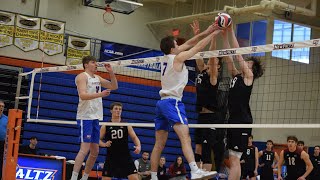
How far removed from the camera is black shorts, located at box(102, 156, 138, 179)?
407 inches

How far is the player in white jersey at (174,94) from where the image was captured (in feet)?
25.5

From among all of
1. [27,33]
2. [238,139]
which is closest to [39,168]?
[238,139]

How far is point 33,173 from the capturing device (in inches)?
440

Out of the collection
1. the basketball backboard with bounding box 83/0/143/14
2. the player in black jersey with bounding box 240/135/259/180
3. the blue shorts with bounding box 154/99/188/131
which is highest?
the basketball backboard with bounding box 83/0/143/14

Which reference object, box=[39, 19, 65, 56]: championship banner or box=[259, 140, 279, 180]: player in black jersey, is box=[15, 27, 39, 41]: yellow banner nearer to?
box=[39, 19, 65, 56]: championship banner

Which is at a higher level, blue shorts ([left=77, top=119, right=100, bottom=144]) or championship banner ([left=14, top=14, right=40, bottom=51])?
championship banner ([left=14, top=14, right=40, bottom=51])

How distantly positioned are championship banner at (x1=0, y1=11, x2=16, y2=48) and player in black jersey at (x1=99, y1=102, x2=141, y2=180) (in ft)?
32.2

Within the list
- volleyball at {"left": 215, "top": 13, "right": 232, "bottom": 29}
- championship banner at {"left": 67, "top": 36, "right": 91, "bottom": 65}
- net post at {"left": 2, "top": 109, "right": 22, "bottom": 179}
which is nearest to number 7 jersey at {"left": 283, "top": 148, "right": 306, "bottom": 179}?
volleyball at {"left": 215, "top": 13, "right": 232, "bottom": 29}

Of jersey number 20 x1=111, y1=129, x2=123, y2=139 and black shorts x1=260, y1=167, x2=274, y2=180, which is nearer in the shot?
jersey number 20 x1=111, y1=129, x2=123, y2=139

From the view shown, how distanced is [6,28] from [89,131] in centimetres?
1111

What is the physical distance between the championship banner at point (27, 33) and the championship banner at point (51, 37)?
0.20m

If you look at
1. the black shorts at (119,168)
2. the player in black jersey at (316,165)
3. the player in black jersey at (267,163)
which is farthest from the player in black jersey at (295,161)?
the player in black jersey at (267,163)

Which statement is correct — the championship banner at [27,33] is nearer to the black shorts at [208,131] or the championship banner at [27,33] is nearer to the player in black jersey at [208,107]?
the player in black jersey at [208,107]

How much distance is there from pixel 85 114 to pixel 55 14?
13.0 metres
